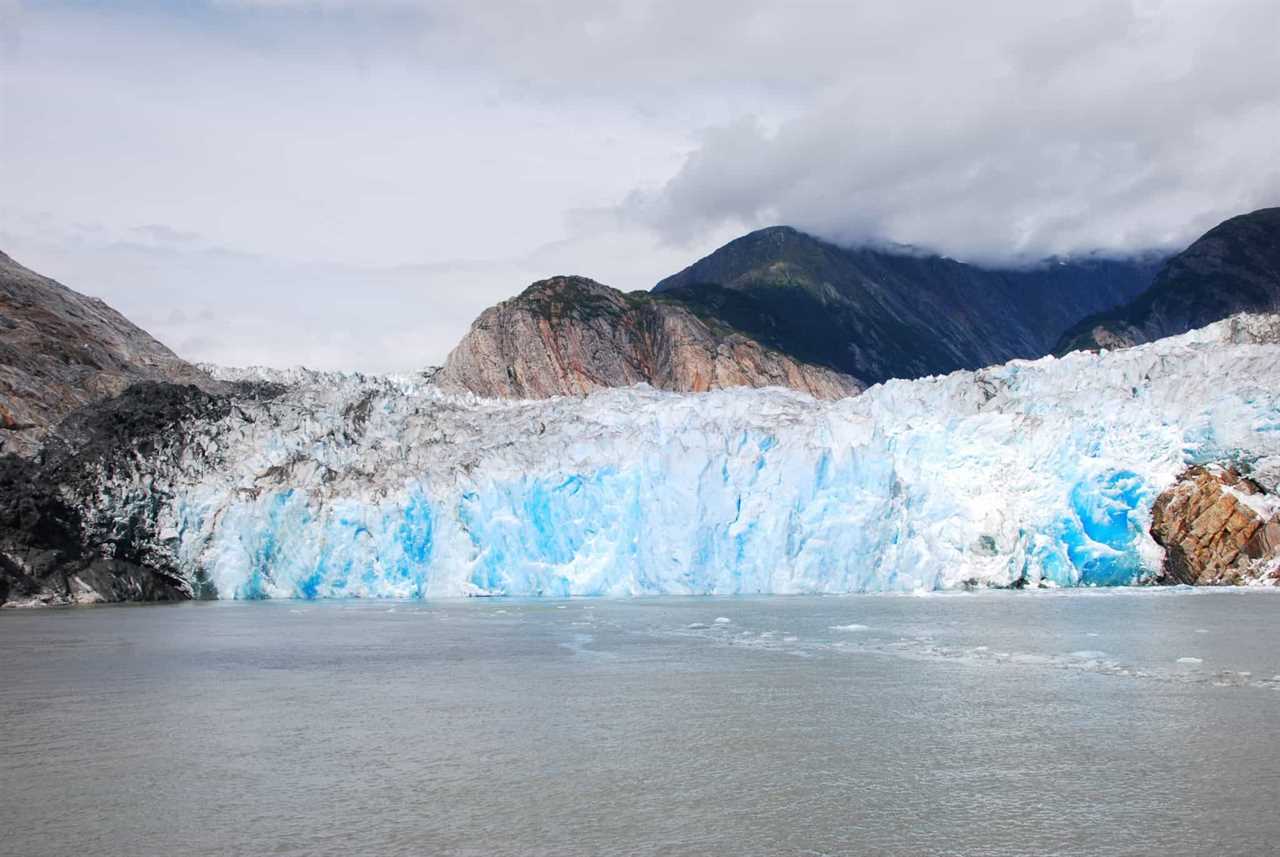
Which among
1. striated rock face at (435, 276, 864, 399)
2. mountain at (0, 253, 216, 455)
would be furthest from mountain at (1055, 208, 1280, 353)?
mountain at (0, 253, 216, 455)

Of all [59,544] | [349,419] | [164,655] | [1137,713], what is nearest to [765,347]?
[349,419]

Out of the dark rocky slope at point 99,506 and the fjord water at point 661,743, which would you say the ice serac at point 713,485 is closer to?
the dark rocky slope at point 99,506

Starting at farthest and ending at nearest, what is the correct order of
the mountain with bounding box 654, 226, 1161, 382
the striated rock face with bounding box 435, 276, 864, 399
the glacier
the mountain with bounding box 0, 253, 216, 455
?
the mountain with bounding box 654, 226, 1161, 382 < the striated rock face with bounding box 435, 276, 864, 399 < the mountain with bounding box 0, 253, 216, 455 < the glacier

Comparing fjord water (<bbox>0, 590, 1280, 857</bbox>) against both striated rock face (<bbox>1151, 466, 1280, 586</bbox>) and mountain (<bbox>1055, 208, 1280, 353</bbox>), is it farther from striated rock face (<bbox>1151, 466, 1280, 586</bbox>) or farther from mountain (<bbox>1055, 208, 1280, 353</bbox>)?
mountain (<bbox>1055, 208, 1280, 353</bbox>)

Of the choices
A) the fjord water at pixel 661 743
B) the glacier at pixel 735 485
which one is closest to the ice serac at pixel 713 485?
the glacier at pixel 735 485

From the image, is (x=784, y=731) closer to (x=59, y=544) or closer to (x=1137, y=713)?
(x=1137, y=713)
